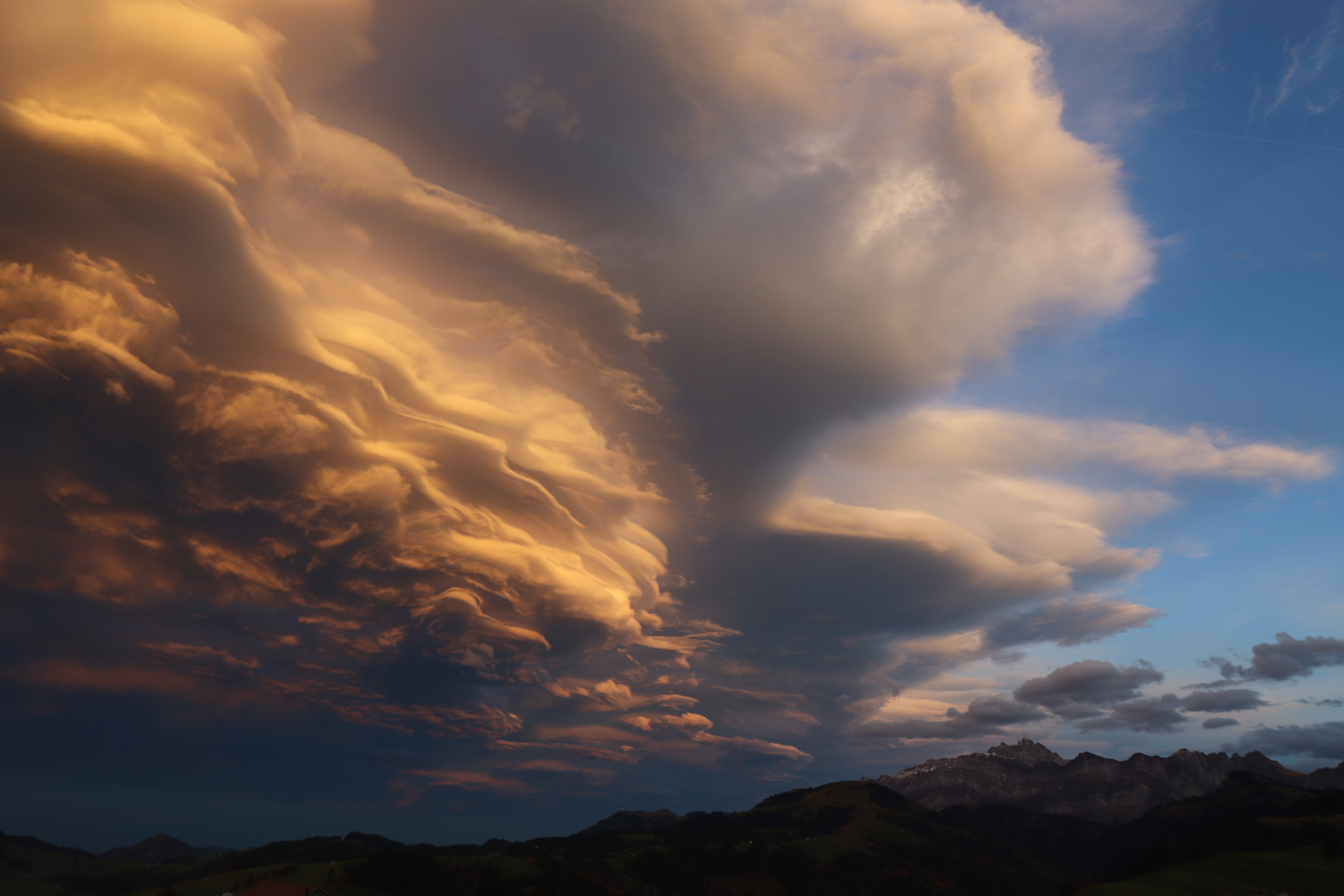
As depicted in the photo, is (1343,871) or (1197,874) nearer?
(1343,871)

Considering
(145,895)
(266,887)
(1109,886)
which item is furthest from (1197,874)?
(145,895)

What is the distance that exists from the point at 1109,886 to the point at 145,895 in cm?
25929

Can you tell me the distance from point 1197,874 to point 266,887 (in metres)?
242

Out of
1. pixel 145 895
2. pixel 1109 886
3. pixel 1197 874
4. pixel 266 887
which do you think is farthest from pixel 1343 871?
pixel 145 895

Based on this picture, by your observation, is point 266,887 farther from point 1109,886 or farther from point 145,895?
point 1109,886

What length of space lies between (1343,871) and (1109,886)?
47.1m

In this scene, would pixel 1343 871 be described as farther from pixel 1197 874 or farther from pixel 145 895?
pixel 145 895

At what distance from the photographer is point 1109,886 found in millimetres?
141750

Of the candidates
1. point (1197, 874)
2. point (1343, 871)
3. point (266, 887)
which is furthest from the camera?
point (266, 887)

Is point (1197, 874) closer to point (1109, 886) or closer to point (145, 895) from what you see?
point (1109, 886)

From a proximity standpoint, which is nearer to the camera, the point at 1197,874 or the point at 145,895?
the point at 1197,874

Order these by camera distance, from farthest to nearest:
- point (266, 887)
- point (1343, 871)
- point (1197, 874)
Answer: point (266, 887), point (1197, 874), point (1343, 871)

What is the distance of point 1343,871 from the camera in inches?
5394

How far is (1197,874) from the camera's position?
5792 inches
